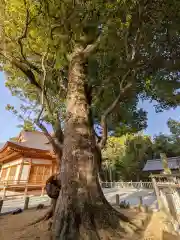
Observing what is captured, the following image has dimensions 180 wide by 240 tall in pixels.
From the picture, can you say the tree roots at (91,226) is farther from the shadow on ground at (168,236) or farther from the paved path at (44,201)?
the paved path at (44,201)

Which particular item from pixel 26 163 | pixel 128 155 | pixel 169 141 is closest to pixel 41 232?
pixel 26 163

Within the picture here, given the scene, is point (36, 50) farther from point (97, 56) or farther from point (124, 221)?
point (124, 221)

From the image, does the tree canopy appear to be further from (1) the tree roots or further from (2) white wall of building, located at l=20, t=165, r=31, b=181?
(2) white wall of building, located at l=20, t=165, r=31, b=181

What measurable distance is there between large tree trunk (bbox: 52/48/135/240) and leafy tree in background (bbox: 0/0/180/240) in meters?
0.02

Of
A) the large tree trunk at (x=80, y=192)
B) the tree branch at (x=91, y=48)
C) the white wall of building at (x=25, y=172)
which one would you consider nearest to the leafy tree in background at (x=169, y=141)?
the white wall of building at (x=25, y=172)

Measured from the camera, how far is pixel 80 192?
10.8 feet

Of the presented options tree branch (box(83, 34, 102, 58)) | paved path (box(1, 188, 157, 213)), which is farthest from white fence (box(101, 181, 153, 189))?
tree branch (box(83, 34, 102, 58))

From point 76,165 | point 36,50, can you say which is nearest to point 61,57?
point 36,50

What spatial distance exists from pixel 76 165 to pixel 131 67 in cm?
339

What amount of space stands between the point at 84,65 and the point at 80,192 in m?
3.97

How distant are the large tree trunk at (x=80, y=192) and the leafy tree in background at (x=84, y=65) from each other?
0.05 feet

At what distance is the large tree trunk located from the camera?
3.05 m

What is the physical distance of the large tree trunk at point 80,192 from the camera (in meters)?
3.05

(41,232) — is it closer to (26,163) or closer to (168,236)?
(168,236)
